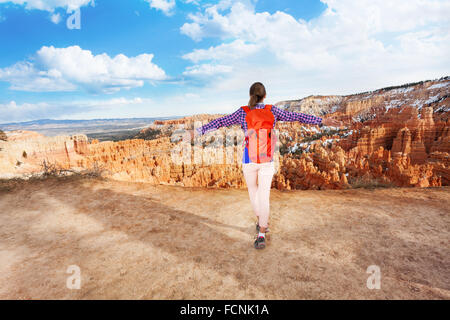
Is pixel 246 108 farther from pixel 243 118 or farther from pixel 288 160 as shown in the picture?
pixel 288 160

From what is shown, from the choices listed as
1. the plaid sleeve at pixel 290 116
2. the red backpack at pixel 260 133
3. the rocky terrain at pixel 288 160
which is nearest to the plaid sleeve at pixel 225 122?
the red backpack at pixel 260 133

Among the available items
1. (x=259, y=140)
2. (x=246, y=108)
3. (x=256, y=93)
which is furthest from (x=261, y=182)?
(x=256, y=93)

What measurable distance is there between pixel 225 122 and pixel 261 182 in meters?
0.92

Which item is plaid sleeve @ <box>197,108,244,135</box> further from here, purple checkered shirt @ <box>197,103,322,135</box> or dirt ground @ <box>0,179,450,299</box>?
dirt ground @ <box>0,179,450,299</box>

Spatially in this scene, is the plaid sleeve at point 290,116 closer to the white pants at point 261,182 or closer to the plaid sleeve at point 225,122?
the plaid sleeve at point 225,122

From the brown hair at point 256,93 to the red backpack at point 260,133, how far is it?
0.34ft

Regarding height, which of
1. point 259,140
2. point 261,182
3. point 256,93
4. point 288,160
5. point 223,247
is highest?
point 256,93

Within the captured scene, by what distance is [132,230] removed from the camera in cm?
323

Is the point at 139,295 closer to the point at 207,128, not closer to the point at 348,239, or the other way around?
the point at 207,128

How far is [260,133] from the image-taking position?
2406 mm

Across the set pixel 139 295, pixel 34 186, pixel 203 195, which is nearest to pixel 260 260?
pixel 139 295

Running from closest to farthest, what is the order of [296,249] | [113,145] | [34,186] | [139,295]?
[139,295] < [296,249] < [34,186] < [113,145]

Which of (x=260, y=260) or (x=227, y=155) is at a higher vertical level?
(x=260, y=260)

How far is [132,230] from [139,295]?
1.50 m
